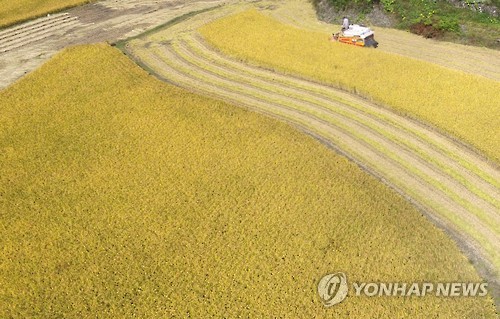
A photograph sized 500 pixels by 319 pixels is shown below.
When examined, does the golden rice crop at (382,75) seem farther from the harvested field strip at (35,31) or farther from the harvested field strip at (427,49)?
the harvested field strip at (35,31)

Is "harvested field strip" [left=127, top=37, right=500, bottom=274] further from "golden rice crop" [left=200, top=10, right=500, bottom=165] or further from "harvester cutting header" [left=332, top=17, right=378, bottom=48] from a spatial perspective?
"harvester cutting header" [left=332, top=17, right=378, bottom=48]

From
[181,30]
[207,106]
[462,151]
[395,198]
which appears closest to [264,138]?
[207,106]

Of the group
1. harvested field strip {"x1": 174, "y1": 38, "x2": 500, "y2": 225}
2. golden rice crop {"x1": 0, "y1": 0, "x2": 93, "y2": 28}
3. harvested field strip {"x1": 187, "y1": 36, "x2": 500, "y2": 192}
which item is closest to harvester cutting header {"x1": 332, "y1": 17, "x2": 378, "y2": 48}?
harvested field strip {"x1": 187, "y1": 36, "x2": 500, "y2": 192}

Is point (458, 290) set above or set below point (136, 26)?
below

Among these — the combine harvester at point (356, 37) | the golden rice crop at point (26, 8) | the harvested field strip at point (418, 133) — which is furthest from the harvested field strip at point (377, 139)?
the golden rice crop at point (26, 8)

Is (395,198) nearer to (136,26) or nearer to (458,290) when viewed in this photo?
(458,290)
